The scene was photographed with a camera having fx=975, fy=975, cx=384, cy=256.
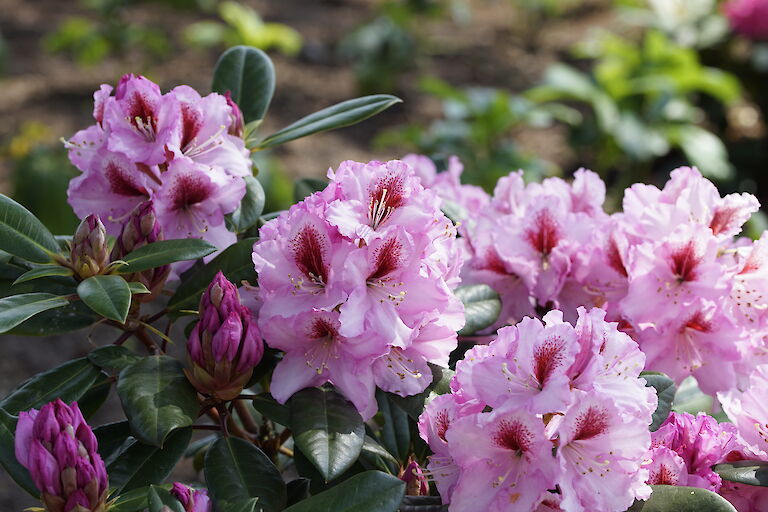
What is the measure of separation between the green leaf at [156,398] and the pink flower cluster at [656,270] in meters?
0.37

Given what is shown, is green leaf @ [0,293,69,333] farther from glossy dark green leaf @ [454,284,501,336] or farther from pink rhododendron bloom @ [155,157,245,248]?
glossy dark green leaf @ [454,284,501,336]

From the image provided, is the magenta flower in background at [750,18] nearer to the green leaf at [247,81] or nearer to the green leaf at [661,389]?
the green leaf at [247,81]

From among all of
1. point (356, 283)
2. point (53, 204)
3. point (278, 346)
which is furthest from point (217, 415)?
point (53, 204)

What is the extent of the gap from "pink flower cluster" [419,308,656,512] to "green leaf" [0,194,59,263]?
0.43 metres

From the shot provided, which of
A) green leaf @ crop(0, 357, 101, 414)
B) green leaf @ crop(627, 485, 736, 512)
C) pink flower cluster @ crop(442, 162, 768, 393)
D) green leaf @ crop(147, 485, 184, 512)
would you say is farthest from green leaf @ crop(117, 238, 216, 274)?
green leaf @ crop(627, 485, 736, 512)

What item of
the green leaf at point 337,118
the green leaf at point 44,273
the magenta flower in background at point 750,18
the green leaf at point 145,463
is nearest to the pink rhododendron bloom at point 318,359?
the green leaf at point 145,463

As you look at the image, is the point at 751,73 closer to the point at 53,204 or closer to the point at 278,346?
the point at 53,204

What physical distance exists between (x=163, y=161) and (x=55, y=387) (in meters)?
0.24

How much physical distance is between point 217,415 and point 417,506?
0.25 meters

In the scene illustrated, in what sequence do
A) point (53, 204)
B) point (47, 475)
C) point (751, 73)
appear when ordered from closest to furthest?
point (47, 475) < point (53, 204) < point (751, 73)

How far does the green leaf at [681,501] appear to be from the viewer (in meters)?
0.82

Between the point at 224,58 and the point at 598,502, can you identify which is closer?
the point at 598,502

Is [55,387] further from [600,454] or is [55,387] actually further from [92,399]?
[600,454]

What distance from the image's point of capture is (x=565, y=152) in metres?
4.51
